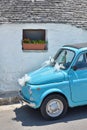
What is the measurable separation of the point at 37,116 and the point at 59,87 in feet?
3.48

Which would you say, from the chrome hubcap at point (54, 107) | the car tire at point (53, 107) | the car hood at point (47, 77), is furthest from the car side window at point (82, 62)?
the chrome hubcap at point (54, 107)

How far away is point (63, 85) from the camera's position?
8539mm

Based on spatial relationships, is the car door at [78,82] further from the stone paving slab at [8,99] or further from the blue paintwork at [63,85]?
the stone paving slab at [8,99]

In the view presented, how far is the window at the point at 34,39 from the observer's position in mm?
10875

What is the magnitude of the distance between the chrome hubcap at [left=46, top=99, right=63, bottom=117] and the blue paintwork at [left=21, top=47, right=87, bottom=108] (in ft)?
0.79

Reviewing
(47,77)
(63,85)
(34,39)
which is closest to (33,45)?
(34,39)

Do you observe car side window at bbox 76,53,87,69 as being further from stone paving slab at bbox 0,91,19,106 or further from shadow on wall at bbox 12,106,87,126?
stone paving slab at bbox 0,91,19,106

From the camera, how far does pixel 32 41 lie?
11.0 meters

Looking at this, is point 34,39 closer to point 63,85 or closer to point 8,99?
point 8,99

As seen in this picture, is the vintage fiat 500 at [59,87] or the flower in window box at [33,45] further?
the flower in window box at [33,45]

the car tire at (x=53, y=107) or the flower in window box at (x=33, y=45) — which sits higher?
the flower in window box at (x=33, y=45)

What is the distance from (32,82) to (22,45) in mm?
2411

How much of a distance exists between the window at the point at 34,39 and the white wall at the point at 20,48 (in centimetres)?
17

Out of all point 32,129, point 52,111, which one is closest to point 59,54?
point 52,111
